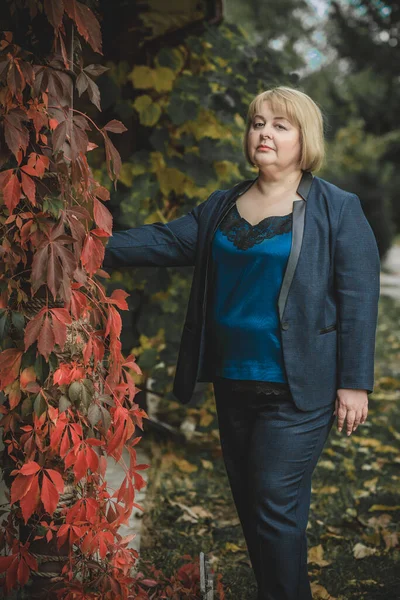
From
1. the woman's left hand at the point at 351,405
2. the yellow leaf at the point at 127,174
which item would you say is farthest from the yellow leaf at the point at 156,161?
the woman's left hand at the point at 351,405

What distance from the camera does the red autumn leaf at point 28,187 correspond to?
5.90ft

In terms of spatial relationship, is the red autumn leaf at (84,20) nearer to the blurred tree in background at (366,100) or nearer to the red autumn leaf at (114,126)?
the red autumn leaf at (114,126)

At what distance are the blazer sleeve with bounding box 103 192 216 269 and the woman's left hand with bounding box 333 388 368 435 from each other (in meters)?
0.74

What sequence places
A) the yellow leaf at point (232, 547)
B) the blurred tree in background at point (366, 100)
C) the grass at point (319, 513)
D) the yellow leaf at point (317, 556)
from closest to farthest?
the grass at point (319, 513)
the yellow leaf at point (317, 556)
the yellow leaf at point (232, 547)
the blurred tree in background at point (366, 100)

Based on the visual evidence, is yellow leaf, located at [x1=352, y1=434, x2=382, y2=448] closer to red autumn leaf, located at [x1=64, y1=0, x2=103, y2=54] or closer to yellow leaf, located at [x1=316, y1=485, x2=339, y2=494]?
yellow leaf, located at [x1=316, y1=485, x2=339, y2=494]

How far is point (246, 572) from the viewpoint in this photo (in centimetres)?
300

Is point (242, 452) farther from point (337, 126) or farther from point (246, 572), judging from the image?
point (337, 126)

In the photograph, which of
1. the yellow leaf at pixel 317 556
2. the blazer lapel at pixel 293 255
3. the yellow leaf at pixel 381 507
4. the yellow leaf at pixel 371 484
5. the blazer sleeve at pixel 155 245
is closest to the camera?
the blazer lapel at pixel 293 255

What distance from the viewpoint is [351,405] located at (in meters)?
2.28

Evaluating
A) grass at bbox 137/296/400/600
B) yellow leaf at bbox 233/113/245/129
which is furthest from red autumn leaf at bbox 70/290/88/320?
yellow leaf at bbox 233/113/245/129

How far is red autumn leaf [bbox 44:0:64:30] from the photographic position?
69.0 inches

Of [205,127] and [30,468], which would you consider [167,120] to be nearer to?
[205,127]

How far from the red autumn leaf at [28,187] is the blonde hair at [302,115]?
863mm

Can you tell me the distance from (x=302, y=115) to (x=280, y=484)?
119 cm
